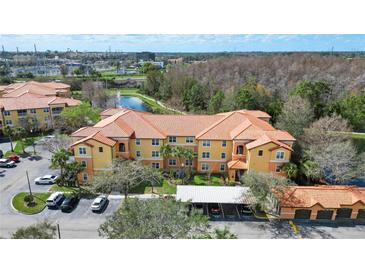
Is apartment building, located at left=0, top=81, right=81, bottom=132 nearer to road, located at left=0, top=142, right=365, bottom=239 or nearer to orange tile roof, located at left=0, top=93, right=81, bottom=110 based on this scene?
orange tile roof, located at left=0, top=93, right=81, bottom=110

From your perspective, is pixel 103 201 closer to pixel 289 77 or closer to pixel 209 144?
pixel 209 144

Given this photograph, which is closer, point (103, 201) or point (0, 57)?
point (103, 201)

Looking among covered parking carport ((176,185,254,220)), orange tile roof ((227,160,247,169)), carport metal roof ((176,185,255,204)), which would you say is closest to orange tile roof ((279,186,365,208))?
carport metal roof ((176,185,255,204))

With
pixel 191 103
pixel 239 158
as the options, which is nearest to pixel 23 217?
pixel 239 158

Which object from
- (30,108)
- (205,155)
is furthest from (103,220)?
(30,108)

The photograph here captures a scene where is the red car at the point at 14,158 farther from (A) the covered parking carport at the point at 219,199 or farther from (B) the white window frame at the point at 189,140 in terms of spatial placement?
(A) the covered parking carport at the point at 219,199
